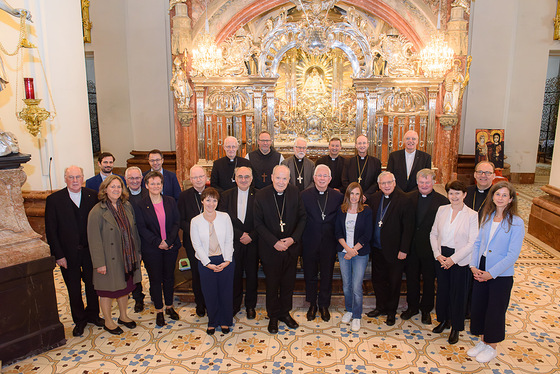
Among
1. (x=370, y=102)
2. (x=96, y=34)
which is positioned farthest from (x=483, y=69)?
(x=96, y=34)

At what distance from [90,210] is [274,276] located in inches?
78.9

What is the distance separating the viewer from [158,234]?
13.9ft

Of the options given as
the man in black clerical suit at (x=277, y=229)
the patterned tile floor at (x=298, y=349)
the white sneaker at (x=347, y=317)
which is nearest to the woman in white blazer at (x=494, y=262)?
the patterned tile floor at (x=298, y=349)

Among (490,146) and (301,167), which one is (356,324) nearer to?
(301,167)

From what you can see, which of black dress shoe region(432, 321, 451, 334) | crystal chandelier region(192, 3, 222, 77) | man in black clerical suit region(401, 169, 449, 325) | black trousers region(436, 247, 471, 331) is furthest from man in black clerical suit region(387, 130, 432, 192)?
crystal chandelier region(192, 3, 222, 77)

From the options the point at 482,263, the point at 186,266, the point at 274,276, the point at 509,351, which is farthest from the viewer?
the point at 186,266

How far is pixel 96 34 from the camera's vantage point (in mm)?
10914

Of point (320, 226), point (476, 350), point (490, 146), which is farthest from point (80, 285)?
point (490, 146)

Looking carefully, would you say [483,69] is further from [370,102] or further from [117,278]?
[117,278]

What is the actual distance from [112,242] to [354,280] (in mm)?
2482

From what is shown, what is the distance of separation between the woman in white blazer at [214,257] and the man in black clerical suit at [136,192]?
806mm

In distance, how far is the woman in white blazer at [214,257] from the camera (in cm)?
397

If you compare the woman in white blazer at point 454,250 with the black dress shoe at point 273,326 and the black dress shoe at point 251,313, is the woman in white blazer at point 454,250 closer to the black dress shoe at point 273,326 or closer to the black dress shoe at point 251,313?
the black dress shoe at point 273,326

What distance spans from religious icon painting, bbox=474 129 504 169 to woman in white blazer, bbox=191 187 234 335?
8048 millimetres
